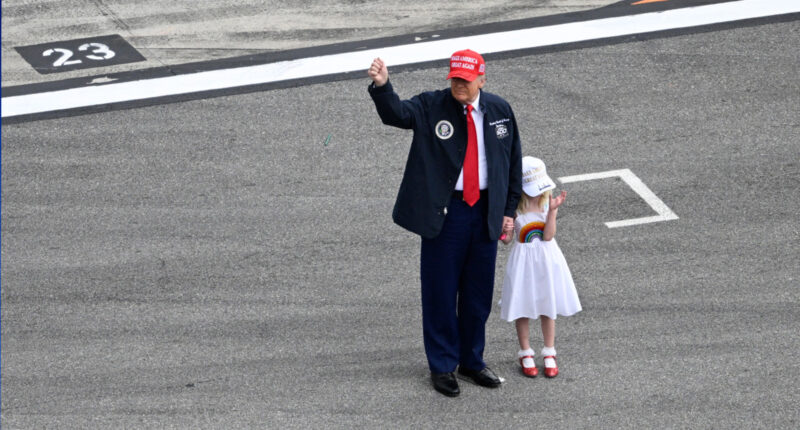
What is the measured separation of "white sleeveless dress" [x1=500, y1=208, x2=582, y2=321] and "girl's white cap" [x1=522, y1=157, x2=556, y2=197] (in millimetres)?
159

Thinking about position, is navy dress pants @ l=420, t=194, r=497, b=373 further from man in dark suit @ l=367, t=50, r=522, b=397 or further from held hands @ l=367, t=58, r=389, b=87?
held hands @ l=367, t=58, r=389, b=87

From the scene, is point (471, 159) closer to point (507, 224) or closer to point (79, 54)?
point (507, 224)

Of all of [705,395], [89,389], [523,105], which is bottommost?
[705,395]

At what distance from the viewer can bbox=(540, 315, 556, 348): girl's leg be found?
7.33 meters

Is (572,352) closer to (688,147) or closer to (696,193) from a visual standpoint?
(696,193)

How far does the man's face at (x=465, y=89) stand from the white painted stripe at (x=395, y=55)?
5643 mm

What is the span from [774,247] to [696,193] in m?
0.99

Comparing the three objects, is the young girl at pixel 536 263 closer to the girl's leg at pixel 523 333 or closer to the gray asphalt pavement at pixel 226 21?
the girl's leg at pixel 523 333

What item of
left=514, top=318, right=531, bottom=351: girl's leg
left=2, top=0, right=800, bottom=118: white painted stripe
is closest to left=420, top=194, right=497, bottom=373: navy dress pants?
left=514, top=318, right=531, bottom=351: girl's leg

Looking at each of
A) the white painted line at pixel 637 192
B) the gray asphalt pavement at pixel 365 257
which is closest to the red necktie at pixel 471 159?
the gray asphalt pavement at pixel 365 257

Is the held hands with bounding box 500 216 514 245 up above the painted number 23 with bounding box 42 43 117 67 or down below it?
below

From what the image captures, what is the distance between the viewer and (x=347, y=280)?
8633 mm

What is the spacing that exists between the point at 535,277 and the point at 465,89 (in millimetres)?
1298

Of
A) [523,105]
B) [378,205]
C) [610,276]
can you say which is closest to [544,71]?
[523,105]
